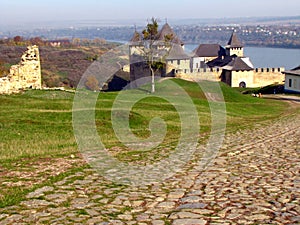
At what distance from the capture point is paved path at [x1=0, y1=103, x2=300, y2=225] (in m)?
4.32

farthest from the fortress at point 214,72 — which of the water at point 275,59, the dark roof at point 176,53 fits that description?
the water at point 275,59

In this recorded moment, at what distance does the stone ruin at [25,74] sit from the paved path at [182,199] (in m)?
11.7

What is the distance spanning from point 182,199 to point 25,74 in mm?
14104

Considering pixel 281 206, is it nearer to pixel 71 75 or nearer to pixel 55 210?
pixel 55 210

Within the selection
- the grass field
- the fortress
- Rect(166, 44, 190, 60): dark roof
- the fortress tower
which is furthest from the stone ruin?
the fortress tower

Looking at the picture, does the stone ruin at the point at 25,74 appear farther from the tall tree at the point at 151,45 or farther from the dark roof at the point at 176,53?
the dark roof at the point at 176,53

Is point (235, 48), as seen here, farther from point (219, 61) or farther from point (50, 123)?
point (50, 123)

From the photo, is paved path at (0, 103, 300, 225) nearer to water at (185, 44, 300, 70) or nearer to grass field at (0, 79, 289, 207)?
grass field at (0, 79, 289, 207)

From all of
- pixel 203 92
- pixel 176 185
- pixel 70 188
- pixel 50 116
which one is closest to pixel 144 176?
pixel 176 185

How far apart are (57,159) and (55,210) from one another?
284cm

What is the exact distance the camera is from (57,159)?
7.36m

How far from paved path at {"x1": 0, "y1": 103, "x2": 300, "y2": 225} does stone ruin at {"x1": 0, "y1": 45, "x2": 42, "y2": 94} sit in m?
11.7

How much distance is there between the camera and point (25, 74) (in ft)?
59.0

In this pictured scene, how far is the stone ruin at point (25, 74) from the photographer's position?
1733 cm
